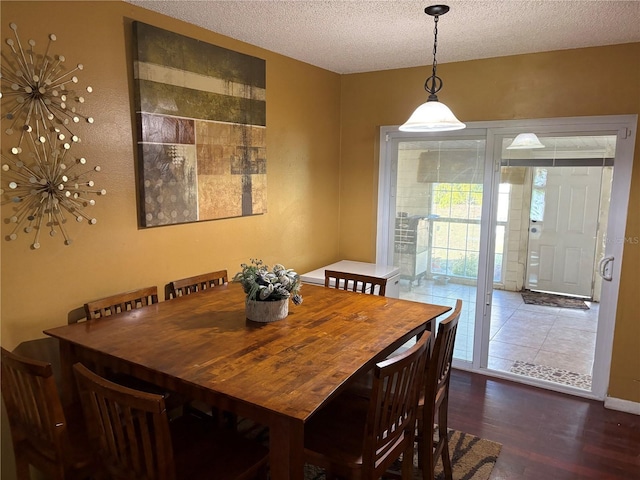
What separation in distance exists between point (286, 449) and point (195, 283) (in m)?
1.58

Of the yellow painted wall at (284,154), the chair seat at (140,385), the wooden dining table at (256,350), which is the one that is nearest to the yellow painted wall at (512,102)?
the yellow painted wall at (284,154)


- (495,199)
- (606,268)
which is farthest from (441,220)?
(606,268)

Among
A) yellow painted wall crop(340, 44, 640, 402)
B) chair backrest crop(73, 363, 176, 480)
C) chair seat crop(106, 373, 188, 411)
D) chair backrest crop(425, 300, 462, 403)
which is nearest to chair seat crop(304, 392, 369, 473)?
chair backrest crop(425, 300, 462, 403)

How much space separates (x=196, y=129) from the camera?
2822mm

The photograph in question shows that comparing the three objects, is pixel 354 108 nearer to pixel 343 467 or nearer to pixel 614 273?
pixel 614 273

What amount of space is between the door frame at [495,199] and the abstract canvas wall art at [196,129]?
127 centimetres

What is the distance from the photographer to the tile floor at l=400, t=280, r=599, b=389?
3629 millimetres

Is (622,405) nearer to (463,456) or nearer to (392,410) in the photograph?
(463,456)

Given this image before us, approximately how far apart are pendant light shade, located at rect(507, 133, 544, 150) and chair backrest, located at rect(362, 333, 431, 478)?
87.1 inches

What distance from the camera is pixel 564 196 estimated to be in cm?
346

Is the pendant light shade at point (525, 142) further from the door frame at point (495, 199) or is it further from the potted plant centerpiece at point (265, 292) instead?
the potted plant centerpiece at point (265, 292)

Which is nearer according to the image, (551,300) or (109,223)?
(109,223)

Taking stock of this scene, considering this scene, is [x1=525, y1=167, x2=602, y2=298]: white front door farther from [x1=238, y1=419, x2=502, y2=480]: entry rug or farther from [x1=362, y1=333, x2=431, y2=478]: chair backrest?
[x1=362, y1=333, x2=431, y2=478]: chair backrest

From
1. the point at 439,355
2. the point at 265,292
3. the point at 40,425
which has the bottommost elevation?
the point at 40,425
